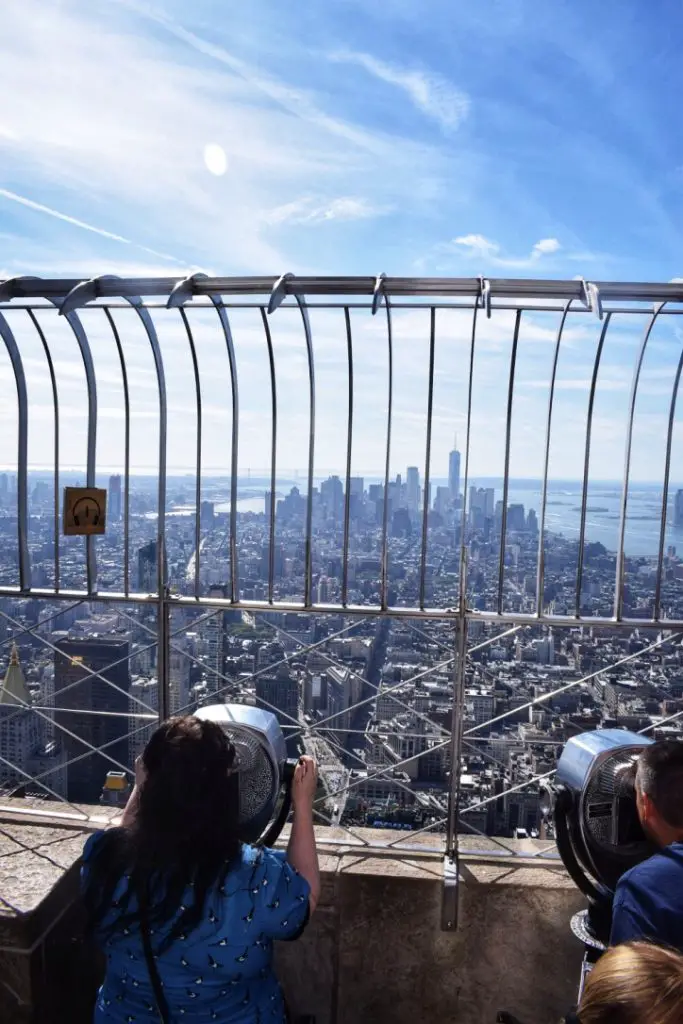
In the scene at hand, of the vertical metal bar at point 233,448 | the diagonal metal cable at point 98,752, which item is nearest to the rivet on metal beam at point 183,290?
the vertical metal bar at point 233,448

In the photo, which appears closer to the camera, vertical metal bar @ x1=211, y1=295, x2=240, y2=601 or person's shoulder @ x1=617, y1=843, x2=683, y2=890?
Answer: person's shoulder @ x1=617, y1=843, x2=683, y2=890

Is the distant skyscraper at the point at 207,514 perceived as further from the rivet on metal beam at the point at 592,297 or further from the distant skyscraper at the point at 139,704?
the rivet on metal beam at the point at 592,297

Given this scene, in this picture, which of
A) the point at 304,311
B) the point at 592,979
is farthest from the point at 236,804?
the point at 304,311

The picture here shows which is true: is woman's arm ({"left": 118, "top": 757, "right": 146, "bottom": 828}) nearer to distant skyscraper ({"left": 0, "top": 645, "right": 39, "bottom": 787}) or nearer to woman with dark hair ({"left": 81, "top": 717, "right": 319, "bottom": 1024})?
woman with dark hair ({"left": 81, "top": 717, "right": 319, "bottom": 1024})

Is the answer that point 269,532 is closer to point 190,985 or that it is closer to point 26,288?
point 26,288

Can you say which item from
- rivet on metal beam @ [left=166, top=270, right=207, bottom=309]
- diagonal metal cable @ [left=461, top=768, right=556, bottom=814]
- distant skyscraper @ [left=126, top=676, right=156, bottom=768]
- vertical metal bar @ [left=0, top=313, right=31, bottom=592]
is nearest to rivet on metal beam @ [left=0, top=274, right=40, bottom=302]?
vertical metal bar @ [left=0, top=313, right=31, bottom=592]

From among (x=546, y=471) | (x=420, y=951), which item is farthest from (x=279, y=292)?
(x=420, y=951)

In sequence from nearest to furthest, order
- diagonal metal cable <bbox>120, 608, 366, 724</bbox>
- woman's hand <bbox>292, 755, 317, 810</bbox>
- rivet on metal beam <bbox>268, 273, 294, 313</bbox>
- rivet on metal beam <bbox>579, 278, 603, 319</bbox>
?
woman's hand <bbox>292, 755, 317, 810</bbox> → rivet on metal beam <bbox>579, 278, 603, 319</bbox> → rivet on metal beam <bbox>268, 273, 294, 313</bbox> → diagonal metal cable <bbox>120, 608, 366, 724</bbox>
